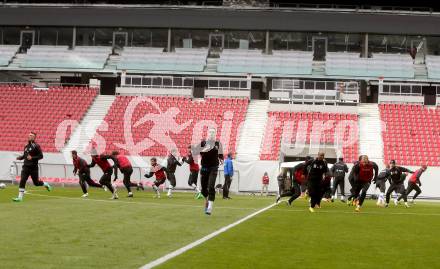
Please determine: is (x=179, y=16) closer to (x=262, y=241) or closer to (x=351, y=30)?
(x=351, y=30)

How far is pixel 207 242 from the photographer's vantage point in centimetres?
1129

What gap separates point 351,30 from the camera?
5575cm

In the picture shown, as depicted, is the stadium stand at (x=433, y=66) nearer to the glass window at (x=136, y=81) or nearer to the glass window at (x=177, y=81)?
the glass window at (x=177, y=81)

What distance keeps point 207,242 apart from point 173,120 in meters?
38.6

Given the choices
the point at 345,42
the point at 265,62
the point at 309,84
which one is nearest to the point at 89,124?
the point at 265,62

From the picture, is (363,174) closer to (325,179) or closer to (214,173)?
(325,179)

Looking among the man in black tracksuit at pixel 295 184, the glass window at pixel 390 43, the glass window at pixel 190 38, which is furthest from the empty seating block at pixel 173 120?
the man in black tracksuit at pixel 295 184

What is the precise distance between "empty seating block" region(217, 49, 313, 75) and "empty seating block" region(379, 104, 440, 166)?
23.8 feet

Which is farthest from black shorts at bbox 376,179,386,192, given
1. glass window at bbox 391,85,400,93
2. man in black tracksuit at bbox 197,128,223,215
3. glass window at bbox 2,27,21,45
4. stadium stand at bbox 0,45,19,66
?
glass window at bbox 2,27,21,45

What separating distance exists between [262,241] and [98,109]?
137ft

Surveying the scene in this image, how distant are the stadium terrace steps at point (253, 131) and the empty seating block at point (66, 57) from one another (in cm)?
1311

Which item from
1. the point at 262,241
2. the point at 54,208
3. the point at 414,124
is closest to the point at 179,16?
the point at 414,124

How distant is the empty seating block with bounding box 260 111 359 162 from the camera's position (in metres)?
45.2

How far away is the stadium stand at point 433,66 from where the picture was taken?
5369 cm
